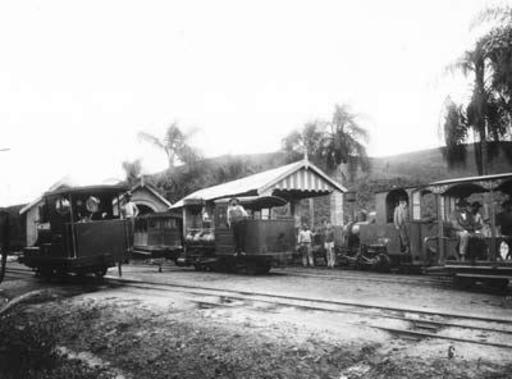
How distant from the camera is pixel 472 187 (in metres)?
10.4

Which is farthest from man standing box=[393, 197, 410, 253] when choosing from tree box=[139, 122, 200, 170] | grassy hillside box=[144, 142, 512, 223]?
tree box=[139, 122, 200, 170]

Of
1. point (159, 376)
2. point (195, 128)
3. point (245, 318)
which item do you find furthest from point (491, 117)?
point (195, 128)

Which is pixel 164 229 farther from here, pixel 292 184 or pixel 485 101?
pixel 485 101

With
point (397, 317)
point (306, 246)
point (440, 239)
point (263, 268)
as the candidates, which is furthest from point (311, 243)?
point (397, 317)

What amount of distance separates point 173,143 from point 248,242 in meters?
37.5

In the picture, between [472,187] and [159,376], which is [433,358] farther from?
[472,187]

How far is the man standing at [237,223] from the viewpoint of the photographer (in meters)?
14.1

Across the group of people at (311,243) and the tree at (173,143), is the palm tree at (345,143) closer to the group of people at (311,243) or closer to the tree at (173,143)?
the tree at (173,143)

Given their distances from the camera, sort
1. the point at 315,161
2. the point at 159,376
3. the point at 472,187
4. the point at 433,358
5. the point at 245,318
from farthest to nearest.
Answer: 1. the point at 315,161
2. the point at 472,187
3. the point at 245,318
4. the point at 159,376
5. the point at 433,358

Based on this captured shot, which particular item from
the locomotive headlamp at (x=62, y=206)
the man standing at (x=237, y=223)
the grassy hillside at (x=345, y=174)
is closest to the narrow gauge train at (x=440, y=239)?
the man standing at (x=237, y=223)

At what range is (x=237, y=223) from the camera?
46.5 ft

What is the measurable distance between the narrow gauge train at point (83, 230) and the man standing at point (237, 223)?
123 inches

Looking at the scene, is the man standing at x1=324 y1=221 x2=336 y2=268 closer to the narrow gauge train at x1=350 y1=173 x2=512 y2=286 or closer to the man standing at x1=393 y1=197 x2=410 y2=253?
the narrow gauge train at x1=350 y1=173 x2=512 y2=286

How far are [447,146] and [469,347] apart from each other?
19.3m
